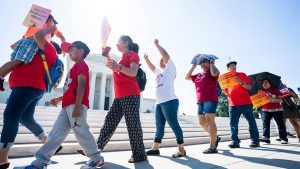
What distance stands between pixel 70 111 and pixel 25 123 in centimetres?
91

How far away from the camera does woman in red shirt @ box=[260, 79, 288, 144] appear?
5.98 meters

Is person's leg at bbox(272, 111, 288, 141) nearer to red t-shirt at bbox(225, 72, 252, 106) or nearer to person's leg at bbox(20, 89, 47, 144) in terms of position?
red t-shirt at bbox(225, 72, 252, 106)

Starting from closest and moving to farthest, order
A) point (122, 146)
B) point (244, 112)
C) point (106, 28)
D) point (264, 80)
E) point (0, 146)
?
point (0, 146) → point (106, 28) → point (122, 146) → point (244, 112) → point (264, 80)

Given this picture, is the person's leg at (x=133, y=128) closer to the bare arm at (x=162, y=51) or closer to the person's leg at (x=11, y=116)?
the bare arm at (x=162, y=51)

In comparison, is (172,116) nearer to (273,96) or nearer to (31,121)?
(31,121)

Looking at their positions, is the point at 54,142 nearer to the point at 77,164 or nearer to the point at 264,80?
the point at 77,164

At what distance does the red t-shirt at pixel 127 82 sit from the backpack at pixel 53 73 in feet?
2.61

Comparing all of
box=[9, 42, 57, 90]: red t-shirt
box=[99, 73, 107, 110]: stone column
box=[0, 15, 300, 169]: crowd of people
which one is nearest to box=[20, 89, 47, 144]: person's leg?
box=[0, 15, 300, 169]: crowd of people

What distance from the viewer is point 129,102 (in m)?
3.17

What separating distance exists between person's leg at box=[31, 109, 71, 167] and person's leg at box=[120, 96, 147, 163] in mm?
855

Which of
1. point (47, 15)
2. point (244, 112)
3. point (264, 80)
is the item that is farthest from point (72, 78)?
point (264, 80)

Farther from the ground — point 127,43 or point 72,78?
point 127,43

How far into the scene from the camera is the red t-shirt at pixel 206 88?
14.5 feet

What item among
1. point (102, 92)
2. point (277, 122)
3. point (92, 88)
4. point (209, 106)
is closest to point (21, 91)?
point (209, 106)
